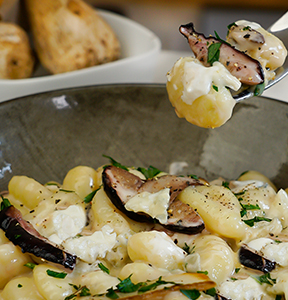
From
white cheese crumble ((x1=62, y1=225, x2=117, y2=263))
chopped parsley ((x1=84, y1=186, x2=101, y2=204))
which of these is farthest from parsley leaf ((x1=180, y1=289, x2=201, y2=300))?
chopped parsley ((x1=84, y1=186, x2=101, y2=204))

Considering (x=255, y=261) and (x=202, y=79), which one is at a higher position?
(x=202, y=79)

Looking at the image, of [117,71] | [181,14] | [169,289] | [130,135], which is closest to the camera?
[169,289]

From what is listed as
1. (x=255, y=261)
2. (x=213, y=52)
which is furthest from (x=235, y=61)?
(x=255, y=261)

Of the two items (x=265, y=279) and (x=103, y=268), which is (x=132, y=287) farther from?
(x=265, y=279)

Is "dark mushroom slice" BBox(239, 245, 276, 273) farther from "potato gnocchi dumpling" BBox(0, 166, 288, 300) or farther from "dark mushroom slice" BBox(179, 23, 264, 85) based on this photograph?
"dark mushroom slice" BBox(179, 23, 264, 85)

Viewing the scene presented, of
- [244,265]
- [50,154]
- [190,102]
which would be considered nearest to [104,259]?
[244,265]

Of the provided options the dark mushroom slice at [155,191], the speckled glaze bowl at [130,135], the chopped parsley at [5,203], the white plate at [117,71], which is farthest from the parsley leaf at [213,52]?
the white plate at [117,71]
